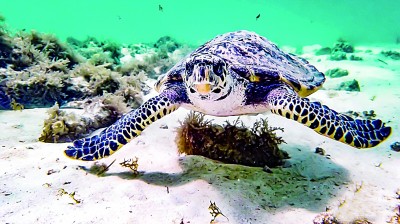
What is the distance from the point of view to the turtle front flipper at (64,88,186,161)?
4.08 meters

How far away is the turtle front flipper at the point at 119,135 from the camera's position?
408 centimetres

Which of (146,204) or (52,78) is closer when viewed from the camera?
(146,204)

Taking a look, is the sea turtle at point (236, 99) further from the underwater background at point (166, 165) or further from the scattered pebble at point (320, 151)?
the scattered pebble at point (320, 151)

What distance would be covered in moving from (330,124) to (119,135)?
3.13m

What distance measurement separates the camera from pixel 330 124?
3.86 meters

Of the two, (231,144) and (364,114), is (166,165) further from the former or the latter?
(364,114)

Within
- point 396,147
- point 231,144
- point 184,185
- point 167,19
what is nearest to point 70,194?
point 184,185

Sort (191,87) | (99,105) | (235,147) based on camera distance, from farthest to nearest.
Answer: (99,105), (235,147), (191,87)

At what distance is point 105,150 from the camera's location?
4047mm

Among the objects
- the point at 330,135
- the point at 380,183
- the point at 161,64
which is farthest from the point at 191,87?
the point at 161,64

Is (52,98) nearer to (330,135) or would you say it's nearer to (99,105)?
(99,105)

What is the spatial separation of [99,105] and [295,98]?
451 cm

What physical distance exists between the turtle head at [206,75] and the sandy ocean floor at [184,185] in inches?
48.5

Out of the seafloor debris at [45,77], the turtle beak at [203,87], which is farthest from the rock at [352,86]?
the turtle beak at [203,87]
